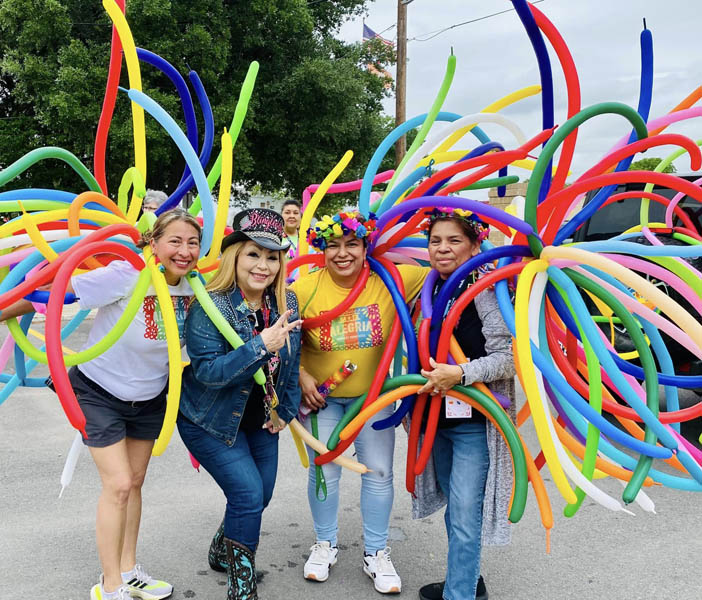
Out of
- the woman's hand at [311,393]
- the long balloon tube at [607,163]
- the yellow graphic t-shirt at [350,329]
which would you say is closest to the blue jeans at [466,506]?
the yellow graphic t-shirt at [350,329]

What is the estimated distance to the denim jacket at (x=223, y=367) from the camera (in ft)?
7.39

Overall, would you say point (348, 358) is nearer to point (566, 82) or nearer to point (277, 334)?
point (277, 334)

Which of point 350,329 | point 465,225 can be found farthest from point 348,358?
point 465,225

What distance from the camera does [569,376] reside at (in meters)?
2.38

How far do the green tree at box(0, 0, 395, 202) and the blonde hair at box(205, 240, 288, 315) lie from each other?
936 centimetres

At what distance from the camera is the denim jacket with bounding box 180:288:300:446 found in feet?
7.39

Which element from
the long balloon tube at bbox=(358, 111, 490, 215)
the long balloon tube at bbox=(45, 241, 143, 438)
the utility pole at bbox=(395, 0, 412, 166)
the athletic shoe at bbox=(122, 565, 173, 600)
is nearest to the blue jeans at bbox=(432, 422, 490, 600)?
the long balloon tube at bbox=(358, 111, 490, 215)

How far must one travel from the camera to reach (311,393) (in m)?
2.71

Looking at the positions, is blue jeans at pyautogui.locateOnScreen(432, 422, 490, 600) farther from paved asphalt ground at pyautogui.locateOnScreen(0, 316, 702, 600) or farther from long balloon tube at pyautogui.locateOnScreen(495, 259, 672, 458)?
long balloon tube at pyautogui.locateOnScreen(495, 259, 672, 458)

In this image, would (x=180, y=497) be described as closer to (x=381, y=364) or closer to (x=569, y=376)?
(x=381, y=364)

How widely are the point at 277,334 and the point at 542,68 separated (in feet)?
4.45

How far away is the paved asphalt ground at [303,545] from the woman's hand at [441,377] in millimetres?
977

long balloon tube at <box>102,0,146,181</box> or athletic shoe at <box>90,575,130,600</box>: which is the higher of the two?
long balloon tube at <box>102,0,146,181</box>

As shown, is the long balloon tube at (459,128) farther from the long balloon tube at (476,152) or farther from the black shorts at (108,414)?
the black shorts at (108,414)
